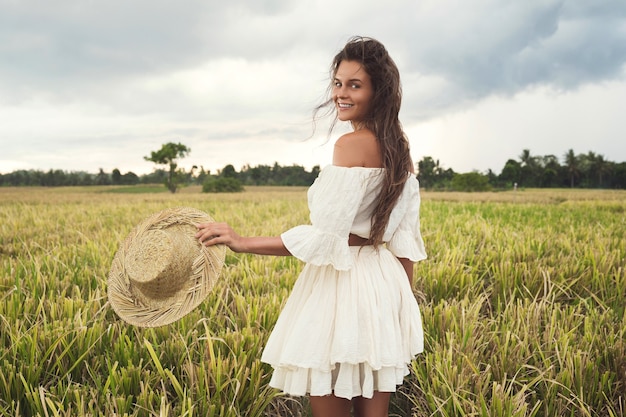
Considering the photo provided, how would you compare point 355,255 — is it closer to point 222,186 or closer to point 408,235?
point 408,235

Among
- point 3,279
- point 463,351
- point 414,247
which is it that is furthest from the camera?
point 3,279

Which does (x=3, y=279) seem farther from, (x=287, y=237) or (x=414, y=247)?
(x=414, y=247)

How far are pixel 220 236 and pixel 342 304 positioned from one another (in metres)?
0.50

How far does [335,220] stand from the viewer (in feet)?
4.49

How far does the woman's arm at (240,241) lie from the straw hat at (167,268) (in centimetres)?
13

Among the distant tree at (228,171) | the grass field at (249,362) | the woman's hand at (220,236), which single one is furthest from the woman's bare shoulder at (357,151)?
the distant tree at (228,171)

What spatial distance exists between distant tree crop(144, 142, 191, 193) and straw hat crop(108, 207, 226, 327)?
6125 centimetres

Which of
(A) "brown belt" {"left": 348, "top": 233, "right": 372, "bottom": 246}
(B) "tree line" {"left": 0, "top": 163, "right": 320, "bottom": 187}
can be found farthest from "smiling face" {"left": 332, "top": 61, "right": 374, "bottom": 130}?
(B) "tree line" {"left": 0, "top": 163, "right": 320, "bottom": 187}

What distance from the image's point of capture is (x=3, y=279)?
303 centimetres

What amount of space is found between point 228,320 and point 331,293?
4.12ft

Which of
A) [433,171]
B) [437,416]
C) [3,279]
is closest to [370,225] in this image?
[437,416]

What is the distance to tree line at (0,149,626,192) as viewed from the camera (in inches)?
2527

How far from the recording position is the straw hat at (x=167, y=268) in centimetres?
169

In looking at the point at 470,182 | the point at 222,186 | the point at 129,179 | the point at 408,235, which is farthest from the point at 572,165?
the point at 408,235
